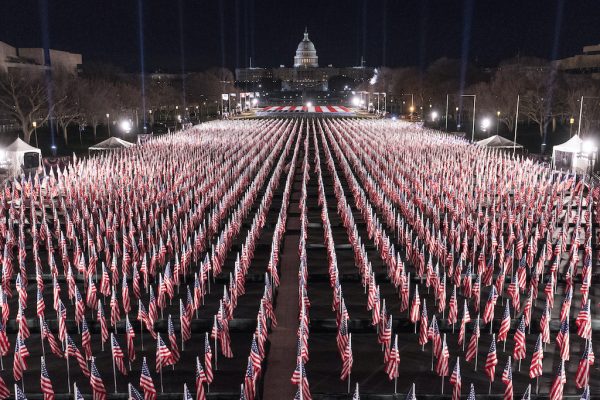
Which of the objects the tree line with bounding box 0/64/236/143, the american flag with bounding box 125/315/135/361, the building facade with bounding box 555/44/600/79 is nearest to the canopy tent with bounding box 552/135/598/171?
the american flag with bounding box 125/315/135/361

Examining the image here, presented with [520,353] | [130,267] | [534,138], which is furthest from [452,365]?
[534,138]

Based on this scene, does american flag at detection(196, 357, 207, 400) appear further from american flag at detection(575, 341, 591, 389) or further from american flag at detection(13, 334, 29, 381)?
american flag at detection(575, 341, 591, 389)

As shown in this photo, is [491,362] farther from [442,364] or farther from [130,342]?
[130,342]

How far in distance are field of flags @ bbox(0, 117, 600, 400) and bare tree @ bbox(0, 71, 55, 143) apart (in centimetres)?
3089

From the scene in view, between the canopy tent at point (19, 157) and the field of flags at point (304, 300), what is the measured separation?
9000 mm

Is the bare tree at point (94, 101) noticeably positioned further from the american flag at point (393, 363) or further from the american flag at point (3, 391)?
the american flag at point (393, 363)

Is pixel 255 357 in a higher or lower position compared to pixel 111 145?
lower

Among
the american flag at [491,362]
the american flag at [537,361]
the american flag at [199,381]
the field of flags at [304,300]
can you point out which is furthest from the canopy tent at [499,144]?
the american flag at [199,381]

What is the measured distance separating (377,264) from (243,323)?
663 centimetres

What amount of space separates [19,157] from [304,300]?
32.7m

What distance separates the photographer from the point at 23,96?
207ft

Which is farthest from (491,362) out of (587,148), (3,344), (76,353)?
(587,148)

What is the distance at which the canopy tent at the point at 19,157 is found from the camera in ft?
135

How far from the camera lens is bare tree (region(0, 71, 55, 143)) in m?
60.6
